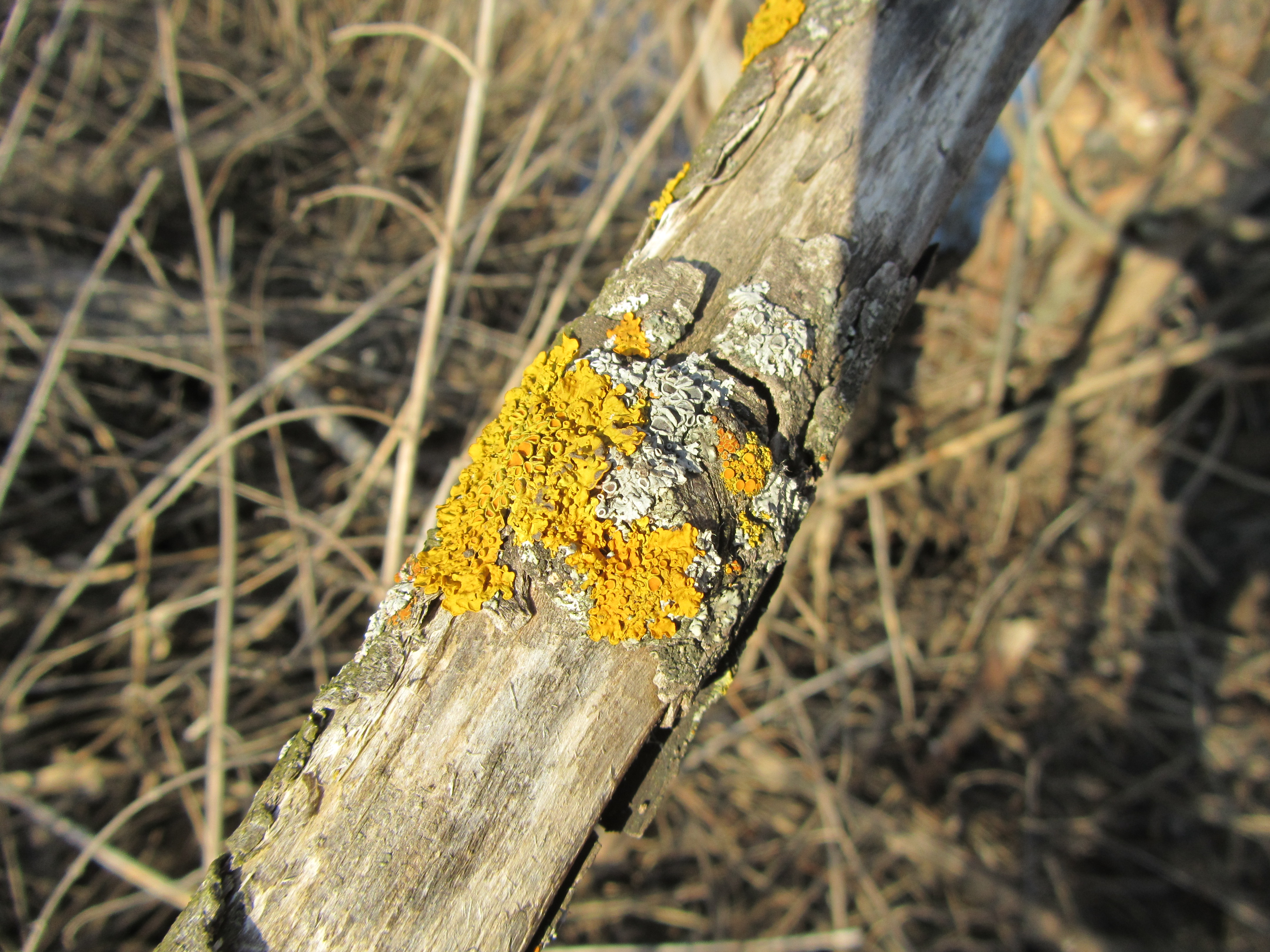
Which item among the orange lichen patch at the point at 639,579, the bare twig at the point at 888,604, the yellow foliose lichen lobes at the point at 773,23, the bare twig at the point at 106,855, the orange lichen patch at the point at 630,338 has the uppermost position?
the yellow foliose lichen lobes at the point at 773,23

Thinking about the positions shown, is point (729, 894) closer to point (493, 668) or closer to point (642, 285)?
point (493, 668)

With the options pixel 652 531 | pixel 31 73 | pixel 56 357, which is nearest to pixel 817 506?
pixel 652 531

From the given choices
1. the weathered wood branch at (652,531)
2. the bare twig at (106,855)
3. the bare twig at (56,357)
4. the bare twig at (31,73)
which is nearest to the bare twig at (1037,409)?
the weathered wood branch at (652,531)

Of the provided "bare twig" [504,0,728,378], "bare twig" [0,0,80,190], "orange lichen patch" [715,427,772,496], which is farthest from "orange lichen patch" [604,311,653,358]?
"bare twig" [0,0,80,190]

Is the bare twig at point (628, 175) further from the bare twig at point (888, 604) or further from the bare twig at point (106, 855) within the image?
the bare twig at point (106, 855)

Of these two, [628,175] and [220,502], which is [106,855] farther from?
[628,175]
